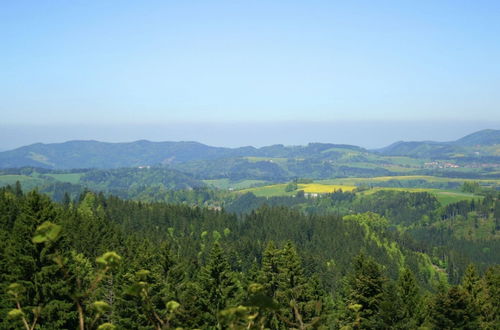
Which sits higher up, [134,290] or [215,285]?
[134,290]

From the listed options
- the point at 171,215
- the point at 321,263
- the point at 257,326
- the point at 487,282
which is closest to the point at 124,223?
the point at 171,215

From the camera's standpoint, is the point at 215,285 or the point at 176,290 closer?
the point at 215,285

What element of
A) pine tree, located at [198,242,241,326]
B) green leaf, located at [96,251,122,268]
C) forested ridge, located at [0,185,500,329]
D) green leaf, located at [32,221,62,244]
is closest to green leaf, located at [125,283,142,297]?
forested ridge, located at [0,185,500,329]

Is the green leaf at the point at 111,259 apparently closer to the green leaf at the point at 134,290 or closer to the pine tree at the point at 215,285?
the green leaf at the point at 134,290

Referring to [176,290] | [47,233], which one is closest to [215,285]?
[176,290]

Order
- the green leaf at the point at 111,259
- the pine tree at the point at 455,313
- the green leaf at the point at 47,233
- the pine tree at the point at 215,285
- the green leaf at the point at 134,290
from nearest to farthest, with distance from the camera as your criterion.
Answer: the green leaf at the point at 47,233 → the green leaf at the point at 111,259 → the green leaf at the point at 134,290 → the pine tree at the point at 455,313 → the pine tree at the point at 215,285

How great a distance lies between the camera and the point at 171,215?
177875 millimetres

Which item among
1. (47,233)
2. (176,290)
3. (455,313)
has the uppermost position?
(47,233)

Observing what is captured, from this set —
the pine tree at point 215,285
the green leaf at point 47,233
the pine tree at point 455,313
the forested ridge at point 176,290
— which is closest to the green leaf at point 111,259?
the forested ridge at point 176,290

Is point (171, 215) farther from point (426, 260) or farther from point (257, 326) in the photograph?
point (257, 326)

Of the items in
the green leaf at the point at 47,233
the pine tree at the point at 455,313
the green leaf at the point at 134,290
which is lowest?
the pine tree at the point at 455,313

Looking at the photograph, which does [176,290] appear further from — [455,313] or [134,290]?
[134,290]

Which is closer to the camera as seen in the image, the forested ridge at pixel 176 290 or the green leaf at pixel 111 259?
the green leaf at pixel 111 259

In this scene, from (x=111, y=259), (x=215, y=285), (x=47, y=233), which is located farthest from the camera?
(x=215, y=285)
